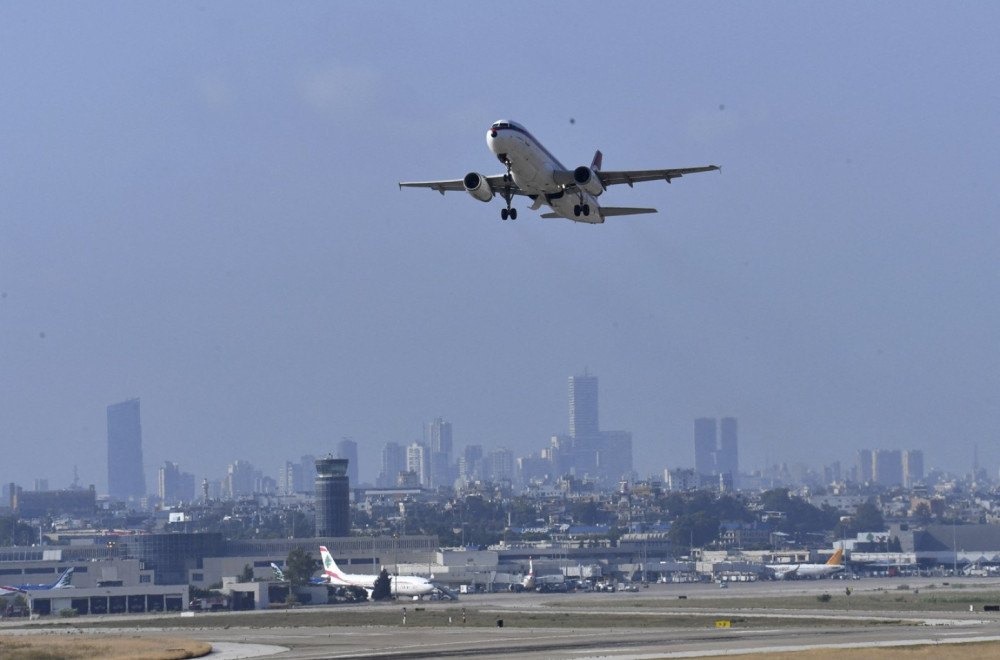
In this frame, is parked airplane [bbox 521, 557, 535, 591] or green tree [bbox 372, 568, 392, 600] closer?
green tree [bbox 372, 568, 392, 600]

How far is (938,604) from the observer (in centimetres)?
12606

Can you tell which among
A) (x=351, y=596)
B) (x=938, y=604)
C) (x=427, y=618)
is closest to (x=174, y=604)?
(x=351, y=596)

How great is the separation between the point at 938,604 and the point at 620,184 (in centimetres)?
5645

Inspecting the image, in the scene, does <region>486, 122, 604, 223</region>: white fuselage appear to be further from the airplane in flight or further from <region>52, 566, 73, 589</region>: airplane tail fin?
<region>52, 566, 73, 589</region>: airplane tail fin

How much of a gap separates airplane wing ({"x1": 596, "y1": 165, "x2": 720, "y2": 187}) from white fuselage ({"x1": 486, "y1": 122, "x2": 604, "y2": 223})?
1461mm

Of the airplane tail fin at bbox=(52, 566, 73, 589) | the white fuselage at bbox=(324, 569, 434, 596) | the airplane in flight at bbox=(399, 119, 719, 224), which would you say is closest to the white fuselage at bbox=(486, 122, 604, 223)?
the airplane in flight at bbox=(399, 119, 719, 224)

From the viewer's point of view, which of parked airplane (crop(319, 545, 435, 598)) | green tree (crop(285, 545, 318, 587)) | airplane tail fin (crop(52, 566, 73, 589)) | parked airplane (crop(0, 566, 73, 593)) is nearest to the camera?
parked airplane (crop(319, 545, 435, 598))

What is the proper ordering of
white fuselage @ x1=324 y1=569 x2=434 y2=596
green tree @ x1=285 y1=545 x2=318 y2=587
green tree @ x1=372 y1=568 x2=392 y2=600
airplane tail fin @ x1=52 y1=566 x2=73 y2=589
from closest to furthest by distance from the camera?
green tree @ x1=372 y1=568 x2=392 y2=600, white fuselage @ x1=324 y1=569 x2=434 y2=596, airplane tail fin @ x1=52 y1=566 x2=73 y2=589, green tree @ x1=285 y1=545 x2=318 y2=587

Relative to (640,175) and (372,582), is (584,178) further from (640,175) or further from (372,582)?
(372,582)

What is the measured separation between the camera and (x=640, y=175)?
287 ft

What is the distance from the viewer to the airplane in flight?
81.2 metres

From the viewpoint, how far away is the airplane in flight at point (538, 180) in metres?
81.2

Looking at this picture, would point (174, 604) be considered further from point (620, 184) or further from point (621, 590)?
point (620, 184)

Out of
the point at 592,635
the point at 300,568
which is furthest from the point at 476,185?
the point at 300,568
